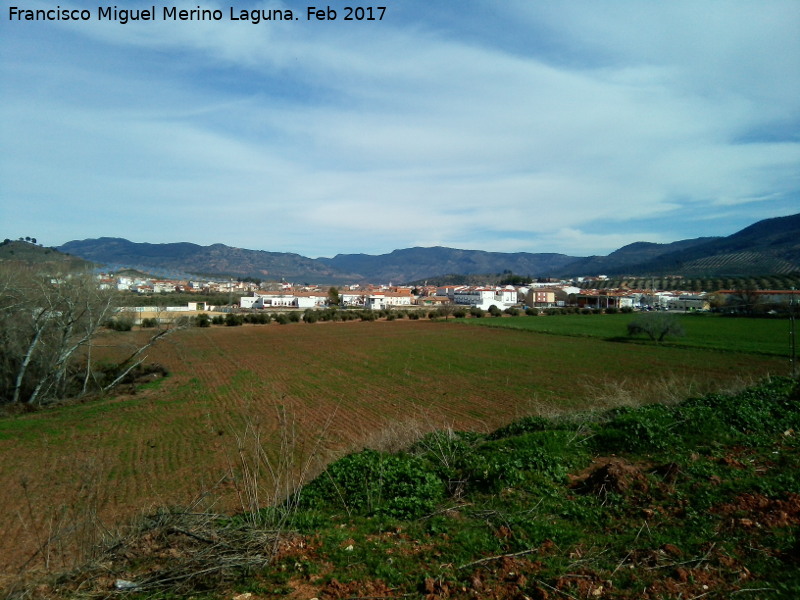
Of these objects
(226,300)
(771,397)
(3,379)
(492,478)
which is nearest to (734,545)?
(492,478)

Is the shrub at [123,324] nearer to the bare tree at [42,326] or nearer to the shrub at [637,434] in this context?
the bare tree at [42,326]

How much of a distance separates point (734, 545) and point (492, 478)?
2.63 m

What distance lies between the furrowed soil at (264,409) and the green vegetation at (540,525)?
86cm

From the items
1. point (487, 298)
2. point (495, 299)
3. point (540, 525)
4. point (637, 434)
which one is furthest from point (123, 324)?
point (495, 299)

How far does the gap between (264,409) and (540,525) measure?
17.9 meters

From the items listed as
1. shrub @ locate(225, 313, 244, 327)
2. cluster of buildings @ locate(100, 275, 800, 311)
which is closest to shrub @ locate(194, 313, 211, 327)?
shrub @ locate(225, 313, 244, 327)

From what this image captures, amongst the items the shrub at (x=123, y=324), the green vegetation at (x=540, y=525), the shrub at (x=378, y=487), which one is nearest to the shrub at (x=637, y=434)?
the green vegetation at (x=540, y=525)

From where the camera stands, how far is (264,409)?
2097 cm

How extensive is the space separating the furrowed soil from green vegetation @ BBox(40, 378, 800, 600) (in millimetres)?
860

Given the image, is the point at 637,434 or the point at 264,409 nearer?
the point at 637,434

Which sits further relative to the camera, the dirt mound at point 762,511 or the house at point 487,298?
the house at point 487,298

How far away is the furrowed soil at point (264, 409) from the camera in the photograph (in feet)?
29.6

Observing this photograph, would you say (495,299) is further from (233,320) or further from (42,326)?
(42,326)

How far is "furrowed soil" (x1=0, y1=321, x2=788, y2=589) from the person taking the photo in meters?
9.01
